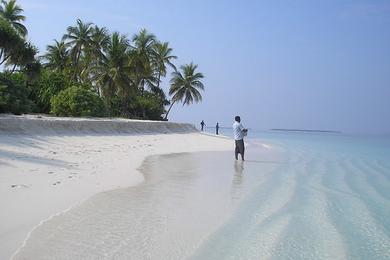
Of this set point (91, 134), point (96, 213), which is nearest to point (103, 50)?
point (91, 134)

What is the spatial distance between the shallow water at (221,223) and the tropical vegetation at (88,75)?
16.7 metres

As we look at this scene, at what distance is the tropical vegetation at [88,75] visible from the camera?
2633 centimetres

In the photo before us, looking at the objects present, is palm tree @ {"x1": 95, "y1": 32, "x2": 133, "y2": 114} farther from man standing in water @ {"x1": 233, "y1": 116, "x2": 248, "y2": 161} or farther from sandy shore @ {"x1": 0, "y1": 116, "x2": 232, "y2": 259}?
man standing in water @ {"x1": 233, "y1": 116, "x2": 248, "y2": 161}

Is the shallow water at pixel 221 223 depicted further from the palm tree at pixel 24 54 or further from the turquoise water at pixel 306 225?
the palm tree at pixel 24 54

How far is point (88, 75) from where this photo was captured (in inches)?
1593

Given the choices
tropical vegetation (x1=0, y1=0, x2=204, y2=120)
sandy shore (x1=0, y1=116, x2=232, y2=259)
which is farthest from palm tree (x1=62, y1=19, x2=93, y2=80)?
sandy shore (x1=0, y1=116, x2=232, y2=259)

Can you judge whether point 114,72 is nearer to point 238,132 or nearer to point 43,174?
point 238,132

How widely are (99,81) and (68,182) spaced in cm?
3056

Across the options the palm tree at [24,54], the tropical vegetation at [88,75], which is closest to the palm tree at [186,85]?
the tropical vegetation at [88,75]

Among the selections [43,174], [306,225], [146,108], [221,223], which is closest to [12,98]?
[43,174]

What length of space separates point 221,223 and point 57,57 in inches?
1660

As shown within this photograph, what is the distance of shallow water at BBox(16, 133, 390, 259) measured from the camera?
4258mm

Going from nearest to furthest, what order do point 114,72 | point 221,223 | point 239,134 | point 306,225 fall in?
point 221,223 → point 306,225 → point 239,134 → point 114,72

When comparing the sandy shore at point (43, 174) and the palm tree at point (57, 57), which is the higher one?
the palm tree at point (57, 57)
